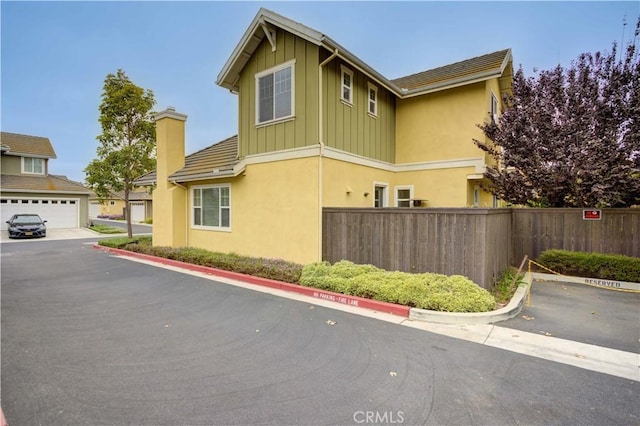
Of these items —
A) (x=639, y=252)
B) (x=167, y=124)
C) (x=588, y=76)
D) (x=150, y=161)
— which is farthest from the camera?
(x=150, y=161)

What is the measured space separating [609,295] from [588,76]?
21.3ft

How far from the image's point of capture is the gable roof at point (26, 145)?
83.6 ft

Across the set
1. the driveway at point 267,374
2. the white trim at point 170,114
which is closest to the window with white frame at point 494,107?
the driveway at point 267,374

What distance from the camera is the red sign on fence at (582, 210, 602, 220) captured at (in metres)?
9.15

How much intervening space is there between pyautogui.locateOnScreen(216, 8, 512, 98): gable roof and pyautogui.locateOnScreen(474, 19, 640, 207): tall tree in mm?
1366

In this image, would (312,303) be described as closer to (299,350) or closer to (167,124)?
(299,350)

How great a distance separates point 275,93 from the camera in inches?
402

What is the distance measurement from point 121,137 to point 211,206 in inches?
323

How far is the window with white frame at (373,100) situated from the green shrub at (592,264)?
23.4 ft

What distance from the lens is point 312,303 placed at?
6.73m

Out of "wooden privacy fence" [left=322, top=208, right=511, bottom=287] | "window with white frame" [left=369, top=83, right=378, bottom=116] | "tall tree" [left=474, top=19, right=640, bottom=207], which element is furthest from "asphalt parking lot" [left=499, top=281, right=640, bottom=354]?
"window with white frame" [left=369, top=83, right=378, bottom=116]

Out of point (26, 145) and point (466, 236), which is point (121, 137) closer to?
point (466, 236)

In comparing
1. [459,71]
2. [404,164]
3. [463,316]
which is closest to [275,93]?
[404,164]

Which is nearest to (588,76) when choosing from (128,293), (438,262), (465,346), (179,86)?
(438,262)
